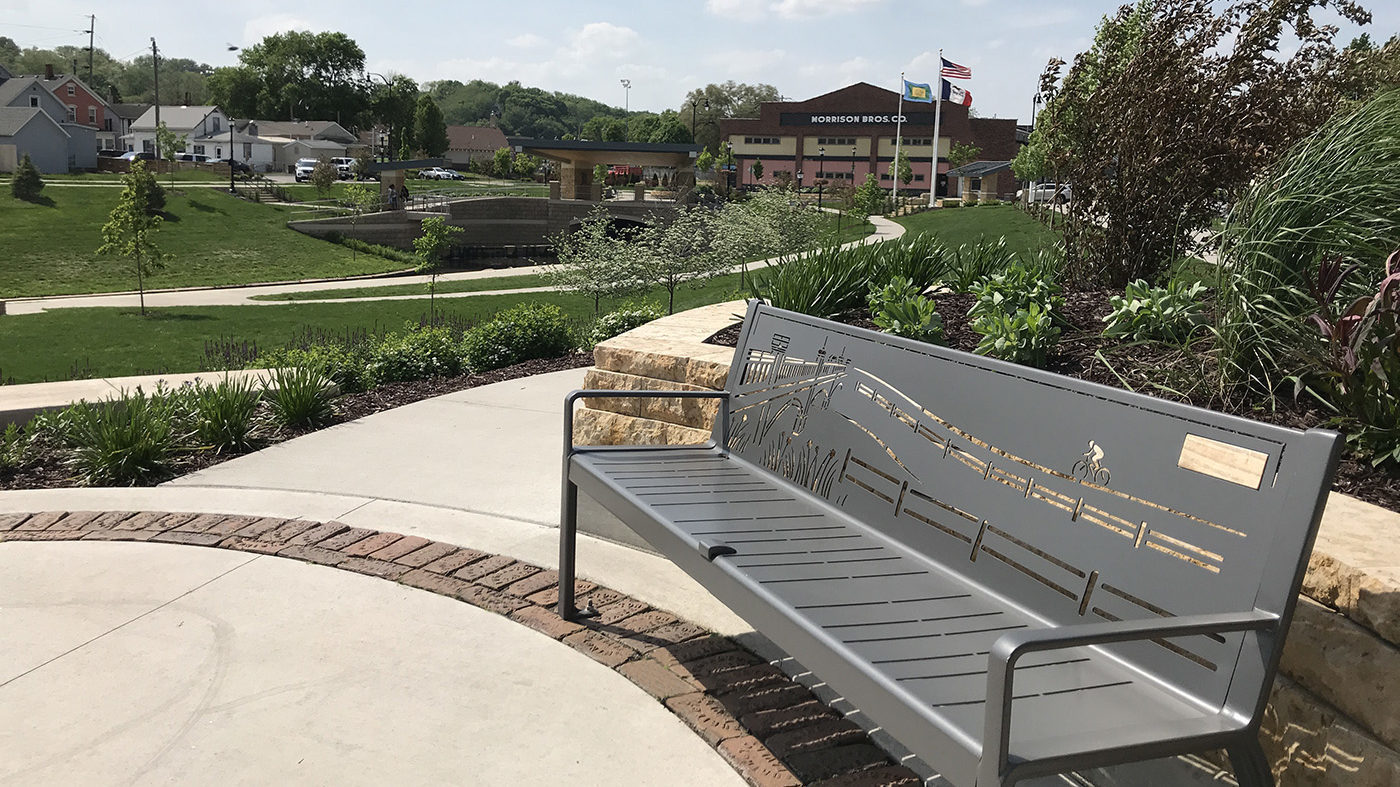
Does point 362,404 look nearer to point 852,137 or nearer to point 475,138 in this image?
point 852,137

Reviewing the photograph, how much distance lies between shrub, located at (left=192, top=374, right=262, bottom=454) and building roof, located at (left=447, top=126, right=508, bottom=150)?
120512 millimetres

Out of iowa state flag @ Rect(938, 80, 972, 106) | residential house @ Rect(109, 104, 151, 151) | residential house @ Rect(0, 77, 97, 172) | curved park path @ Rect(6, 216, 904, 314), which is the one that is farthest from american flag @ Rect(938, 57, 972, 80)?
residential house @ Rect(109, 104, 151, 151)

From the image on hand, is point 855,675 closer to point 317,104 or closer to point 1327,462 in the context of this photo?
point 1327,462

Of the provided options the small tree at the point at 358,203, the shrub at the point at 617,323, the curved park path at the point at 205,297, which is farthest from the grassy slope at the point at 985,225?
the small tree at the point at 358,203

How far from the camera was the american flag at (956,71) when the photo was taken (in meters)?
46.3

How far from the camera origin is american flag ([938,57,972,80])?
1825 inches

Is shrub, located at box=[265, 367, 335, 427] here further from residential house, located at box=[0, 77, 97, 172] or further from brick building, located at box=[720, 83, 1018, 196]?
brick building, located at box=[720, 83, 1018, 196]

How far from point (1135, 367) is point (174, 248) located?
141 ft

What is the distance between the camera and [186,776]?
2.91m

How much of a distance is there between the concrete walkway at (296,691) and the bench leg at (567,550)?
18cm

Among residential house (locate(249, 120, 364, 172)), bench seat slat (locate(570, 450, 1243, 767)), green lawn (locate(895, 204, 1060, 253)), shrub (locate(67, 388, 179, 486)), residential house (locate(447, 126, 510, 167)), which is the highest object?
residential house (locate(447, 126, 510, 167))

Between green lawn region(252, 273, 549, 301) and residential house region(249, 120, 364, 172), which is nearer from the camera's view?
green lawn region(252, 273, 549, 301)

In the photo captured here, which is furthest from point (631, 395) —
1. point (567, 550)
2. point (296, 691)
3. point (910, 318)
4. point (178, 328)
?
point (178, 328)

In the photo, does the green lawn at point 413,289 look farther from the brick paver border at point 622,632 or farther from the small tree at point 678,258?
the brick paver border at point 622,632
